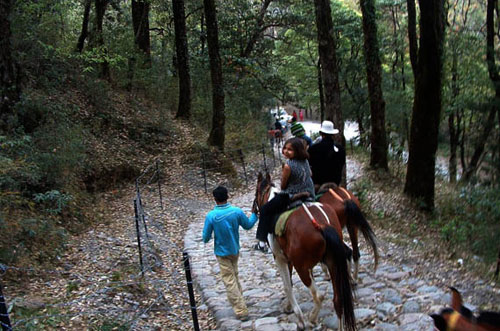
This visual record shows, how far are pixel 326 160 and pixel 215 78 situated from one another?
10795 millimetres

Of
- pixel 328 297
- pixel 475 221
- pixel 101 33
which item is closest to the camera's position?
pixel 328 297

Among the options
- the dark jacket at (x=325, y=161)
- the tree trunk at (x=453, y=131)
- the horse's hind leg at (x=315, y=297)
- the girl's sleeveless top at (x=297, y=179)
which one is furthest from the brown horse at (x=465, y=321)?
the tree trunk at (x=453, y=131)

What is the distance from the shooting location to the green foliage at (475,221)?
28.6 feet

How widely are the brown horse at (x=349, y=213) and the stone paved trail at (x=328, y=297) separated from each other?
578 mm

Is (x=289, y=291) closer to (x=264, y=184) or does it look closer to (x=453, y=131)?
(x=264, y=184)

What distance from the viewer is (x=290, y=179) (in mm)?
6273

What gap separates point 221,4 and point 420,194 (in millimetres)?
16677

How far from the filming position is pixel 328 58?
11.3 meters

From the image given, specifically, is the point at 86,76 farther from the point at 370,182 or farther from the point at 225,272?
the point at 225,272

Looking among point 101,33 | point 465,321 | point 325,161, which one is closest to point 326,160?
point 325,161

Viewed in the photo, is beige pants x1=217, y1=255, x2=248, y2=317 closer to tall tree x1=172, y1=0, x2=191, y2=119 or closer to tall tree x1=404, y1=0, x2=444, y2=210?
tall tree x1=404, y1=0, x2=444, y2=210

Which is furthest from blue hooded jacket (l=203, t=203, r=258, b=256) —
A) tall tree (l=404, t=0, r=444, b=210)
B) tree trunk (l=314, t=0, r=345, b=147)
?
tall tree (l=404, t=0, r=444, b=210)

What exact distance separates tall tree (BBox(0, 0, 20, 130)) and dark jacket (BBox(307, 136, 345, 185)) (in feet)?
25.8

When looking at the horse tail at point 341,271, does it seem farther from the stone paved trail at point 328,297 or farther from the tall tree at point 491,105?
the tall tree at point 491,105
